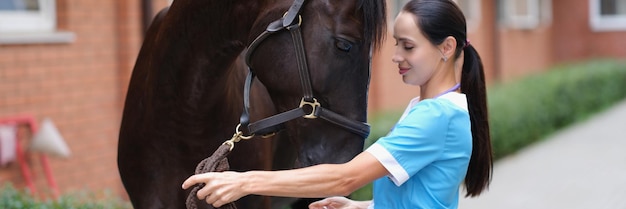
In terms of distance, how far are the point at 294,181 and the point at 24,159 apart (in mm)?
4499

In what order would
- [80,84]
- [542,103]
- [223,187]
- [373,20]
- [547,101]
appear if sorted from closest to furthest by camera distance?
[223,187]
[373,20]
[80,84]
[542,103]
[547,101]

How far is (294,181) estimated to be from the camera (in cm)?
228

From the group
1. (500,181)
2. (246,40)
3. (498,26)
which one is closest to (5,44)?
(246,40)

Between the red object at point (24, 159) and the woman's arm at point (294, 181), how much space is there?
421cm

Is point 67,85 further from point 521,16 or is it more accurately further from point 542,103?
point 521,16


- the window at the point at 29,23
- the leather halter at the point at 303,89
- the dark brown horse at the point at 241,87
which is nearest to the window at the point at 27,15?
the window at the point at 29,23

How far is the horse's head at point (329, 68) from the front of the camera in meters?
2.53

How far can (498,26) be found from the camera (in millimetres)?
17703

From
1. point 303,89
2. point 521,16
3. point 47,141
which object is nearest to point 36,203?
point 47,141

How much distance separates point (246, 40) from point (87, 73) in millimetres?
4379

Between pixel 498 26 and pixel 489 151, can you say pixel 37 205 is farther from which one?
pixel 498 26

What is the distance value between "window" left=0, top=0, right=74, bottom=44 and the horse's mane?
13.7ft

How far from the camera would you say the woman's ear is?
258 cm

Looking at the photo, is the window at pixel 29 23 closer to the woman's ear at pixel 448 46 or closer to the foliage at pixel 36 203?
the foliage at pixel 36 203
